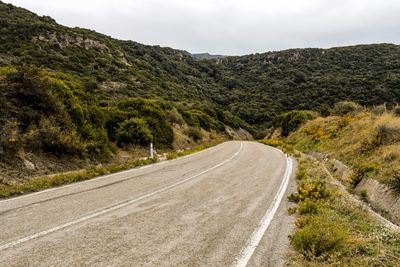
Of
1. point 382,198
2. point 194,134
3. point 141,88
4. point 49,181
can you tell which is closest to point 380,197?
point 382,198

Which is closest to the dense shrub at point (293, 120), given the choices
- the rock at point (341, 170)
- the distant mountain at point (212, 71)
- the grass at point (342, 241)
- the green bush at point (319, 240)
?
the distant mountain at point (212, 71)

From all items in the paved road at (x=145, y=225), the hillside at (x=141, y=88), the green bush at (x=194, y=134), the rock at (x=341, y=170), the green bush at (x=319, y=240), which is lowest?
the green bush at (x=194, y=134)

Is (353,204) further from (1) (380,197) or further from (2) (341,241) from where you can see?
(2) (341,241)

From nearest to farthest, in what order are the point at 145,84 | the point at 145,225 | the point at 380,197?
the point at 145,225 < the point at 380,197 < the point at 145,84

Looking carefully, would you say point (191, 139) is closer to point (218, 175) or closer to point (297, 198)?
point (218, 175)

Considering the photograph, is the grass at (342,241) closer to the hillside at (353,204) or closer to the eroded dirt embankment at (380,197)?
the hillside at (353,204)

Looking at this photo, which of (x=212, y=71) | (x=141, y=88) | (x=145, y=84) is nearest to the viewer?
(x=141, y=88)

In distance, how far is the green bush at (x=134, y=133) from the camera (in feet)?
70.1

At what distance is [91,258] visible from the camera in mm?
5062

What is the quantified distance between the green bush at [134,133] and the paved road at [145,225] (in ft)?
30.9

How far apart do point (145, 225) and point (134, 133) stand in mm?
15480

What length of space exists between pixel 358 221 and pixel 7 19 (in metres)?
61.9

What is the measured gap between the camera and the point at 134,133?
22.0m

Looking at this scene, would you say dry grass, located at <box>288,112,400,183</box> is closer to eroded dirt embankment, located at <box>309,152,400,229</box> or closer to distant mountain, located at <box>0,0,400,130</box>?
eroded dirt embankment, located at <box>309,152,400,229</box>
